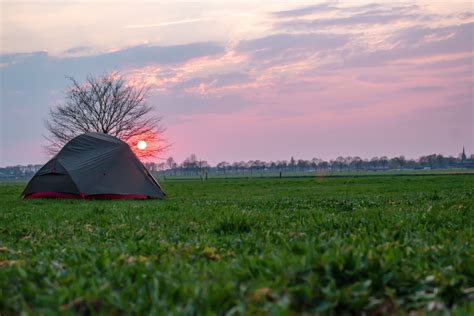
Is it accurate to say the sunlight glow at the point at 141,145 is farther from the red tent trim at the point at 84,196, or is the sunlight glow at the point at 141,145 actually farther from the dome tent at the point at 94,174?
the red tent trim at the point at 84,196

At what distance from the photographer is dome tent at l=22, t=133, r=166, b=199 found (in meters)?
20.9

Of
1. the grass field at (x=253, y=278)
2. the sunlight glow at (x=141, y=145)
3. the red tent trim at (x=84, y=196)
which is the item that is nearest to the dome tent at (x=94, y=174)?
the red tent trim at (x=84, y=196)

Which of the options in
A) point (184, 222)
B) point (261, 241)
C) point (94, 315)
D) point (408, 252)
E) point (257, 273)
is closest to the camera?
point (94, 315)

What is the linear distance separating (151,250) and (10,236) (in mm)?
3600

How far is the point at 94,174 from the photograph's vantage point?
69.3 ft

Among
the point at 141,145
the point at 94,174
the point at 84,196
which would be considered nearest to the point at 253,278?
the point at 84,196

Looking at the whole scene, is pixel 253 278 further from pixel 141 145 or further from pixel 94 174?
pixel 141 145

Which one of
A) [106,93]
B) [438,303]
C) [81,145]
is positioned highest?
[106,93]

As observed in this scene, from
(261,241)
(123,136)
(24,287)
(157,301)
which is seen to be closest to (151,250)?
(261,241)

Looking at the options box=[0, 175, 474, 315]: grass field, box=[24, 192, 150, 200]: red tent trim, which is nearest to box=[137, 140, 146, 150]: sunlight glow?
box=[24, 192, 150, 200]: red tent trim

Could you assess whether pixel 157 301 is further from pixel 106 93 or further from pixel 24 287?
pixel 106 93

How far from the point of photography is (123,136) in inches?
2040

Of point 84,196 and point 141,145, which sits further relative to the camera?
point 141,145

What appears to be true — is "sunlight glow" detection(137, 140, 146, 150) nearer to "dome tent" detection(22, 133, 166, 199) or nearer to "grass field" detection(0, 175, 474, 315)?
"dome tent" detection(22, 133, 166, 199)
